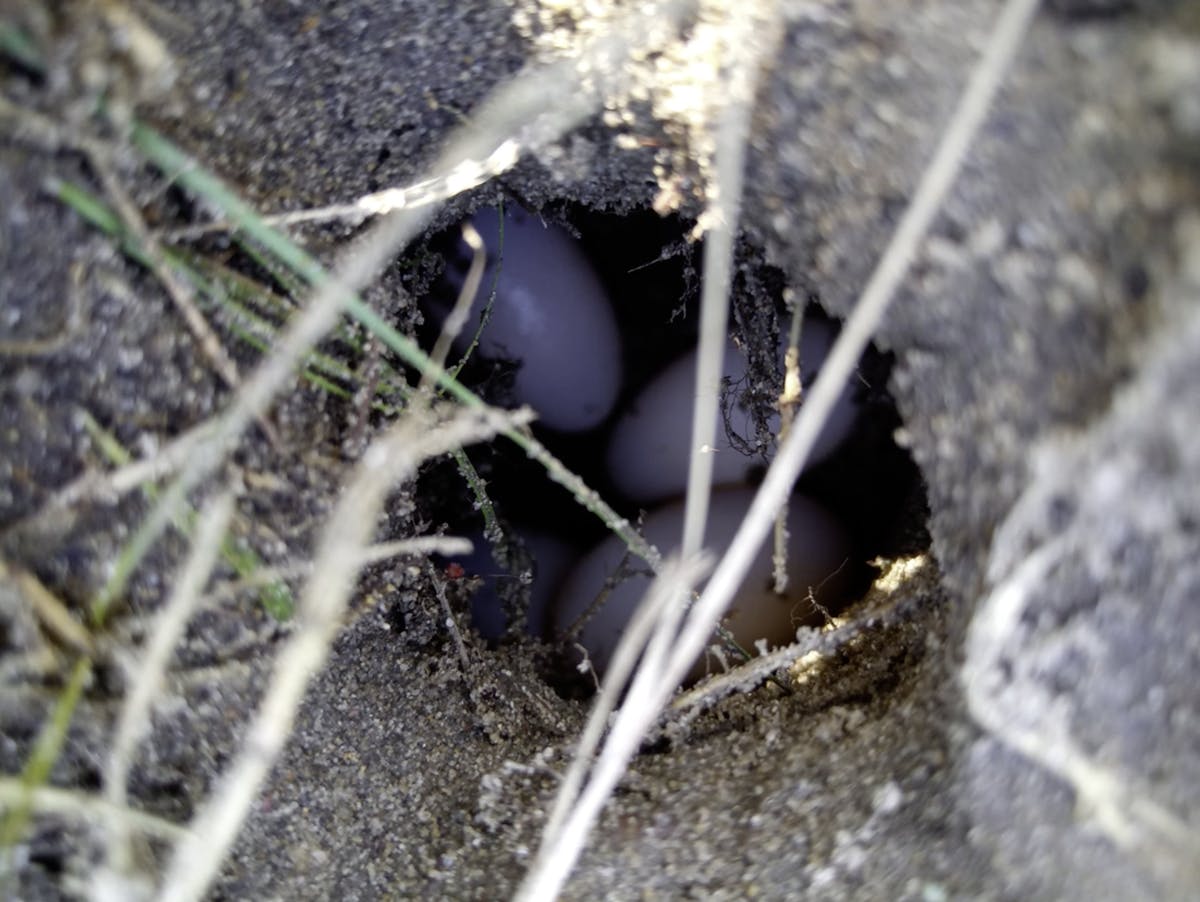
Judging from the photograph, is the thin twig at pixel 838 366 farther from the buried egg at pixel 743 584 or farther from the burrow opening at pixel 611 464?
the buried egg at pixel 743 584

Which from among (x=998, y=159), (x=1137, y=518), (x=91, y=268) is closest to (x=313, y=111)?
(x=91, y=268)

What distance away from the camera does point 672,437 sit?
1395mm

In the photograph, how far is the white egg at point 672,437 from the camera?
4.33 feet

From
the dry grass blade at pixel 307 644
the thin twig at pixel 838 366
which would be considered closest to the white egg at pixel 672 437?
the dry grass blade at pixel 307 644

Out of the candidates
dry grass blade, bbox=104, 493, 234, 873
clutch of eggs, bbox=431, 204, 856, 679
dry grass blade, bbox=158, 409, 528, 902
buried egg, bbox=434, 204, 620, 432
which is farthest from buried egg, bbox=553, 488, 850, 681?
dry grass blade, bbox=104, 493, 234, 873

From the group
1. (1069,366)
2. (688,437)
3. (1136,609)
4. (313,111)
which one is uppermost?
(313,111)

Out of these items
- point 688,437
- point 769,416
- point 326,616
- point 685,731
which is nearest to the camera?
point 326,616

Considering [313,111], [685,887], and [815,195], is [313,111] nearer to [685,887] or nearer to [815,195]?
[815,195]

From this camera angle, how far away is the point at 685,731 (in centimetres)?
91

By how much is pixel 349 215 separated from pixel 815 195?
0.39 meters

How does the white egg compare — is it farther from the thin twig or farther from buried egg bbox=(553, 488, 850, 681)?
the thin twig

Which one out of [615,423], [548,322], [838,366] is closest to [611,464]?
[615,423]

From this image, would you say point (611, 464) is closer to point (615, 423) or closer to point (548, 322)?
point (615, 423)

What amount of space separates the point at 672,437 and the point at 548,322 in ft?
0.86
